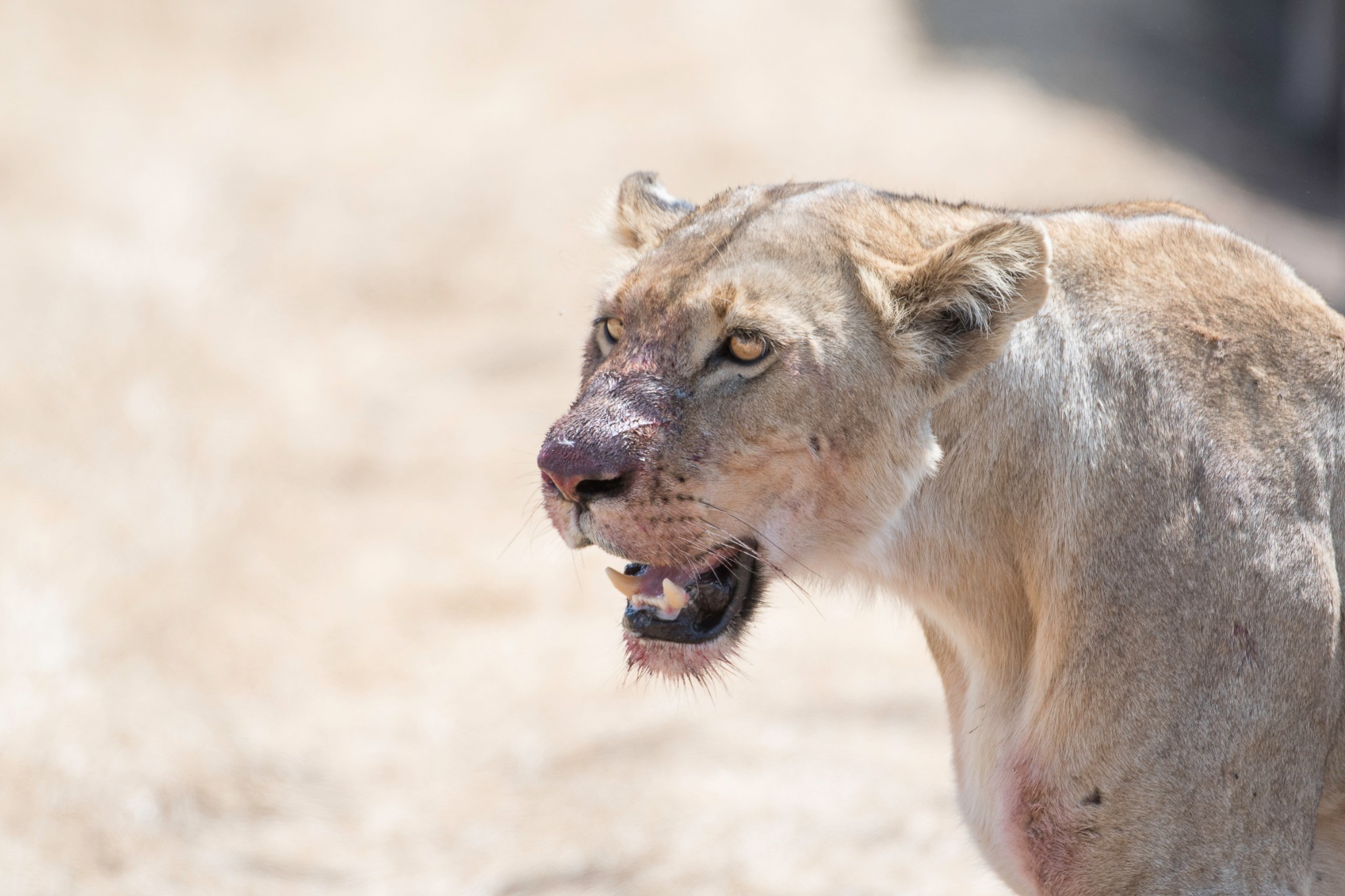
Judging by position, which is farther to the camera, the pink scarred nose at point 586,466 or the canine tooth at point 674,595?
the canine tooth at point 674,595

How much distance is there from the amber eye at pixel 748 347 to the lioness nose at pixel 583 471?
1.30ft

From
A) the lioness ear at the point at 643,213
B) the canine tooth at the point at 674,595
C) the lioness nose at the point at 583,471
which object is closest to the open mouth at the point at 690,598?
the canine tooth at the point at 674,595

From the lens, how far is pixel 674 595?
11.1 feet

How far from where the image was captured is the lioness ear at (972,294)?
10.1ft

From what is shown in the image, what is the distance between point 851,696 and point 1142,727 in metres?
4.46

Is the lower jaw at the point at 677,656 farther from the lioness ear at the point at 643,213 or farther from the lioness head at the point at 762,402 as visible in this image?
the lioness ear at the point at 643,213

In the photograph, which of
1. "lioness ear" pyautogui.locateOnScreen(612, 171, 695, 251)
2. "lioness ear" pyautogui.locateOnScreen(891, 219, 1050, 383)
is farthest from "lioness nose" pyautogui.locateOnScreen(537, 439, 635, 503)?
"lioness ear" pyautogui.locateOnScreen(612, 171, 695, 251)

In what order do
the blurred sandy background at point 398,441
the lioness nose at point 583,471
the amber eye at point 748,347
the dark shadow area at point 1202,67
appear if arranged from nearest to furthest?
the lioness nose at point 583,471 < the amber eye at point 748,347 < the blurred sandy background at point 398,441 < the dark shadow area at point 1202,67

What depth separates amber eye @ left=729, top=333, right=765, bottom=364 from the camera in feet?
10.5

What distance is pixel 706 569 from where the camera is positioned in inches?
131

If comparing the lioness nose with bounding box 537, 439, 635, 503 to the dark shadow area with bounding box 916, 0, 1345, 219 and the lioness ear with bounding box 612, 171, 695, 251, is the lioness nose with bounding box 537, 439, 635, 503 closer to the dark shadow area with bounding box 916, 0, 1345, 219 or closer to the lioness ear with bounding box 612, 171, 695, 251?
the lioness ear with bounding box 612, 171, 695, 251

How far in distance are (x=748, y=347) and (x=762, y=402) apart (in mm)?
141

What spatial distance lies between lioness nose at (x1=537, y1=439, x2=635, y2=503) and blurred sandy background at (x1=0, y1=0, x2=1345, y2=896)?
525 mm

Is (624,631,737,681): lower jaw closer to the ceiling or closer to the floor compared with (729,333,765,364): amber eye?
closer to the floor
